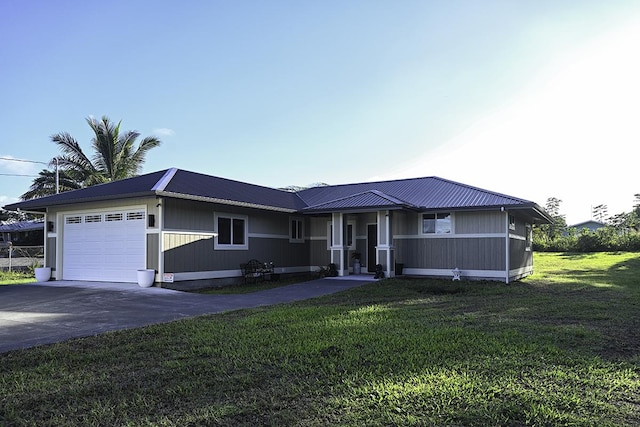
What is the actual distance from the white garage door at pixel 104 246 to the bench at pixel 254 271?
353 centimetres

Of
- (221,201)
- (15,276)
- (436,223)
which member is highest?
(221,201)

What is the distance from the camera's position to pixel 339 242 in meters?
16.9

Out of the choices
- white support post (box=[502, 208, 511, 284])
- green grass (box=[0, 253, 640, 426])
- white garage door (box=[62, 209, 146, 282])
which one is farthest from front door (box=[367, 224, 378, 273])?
green grass (box=[0, 253, 640, 426])

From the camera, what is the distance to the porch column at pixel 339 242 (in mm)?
16750

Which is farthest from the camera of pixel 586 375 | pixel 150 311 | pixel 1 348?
pixel 150 311

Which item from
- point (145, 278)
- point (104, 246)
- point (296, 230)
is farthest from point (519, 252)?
point (104, 246)

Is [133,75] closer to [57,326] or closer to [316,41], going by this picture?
[316,41]

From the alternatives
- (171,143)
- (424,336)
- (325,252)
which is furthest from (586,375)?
(171,143)

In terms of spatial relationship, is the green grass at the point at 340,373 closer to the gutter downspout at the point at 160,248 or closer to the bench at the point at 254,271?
the gutter downspout at the point at 160,248

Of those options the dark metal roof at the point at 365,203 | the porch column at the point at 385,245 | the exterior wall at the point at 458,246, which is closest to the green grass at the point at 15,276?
the dark metal roof at the point at 365,203

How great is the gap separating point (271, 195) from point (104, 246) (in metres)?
6.65

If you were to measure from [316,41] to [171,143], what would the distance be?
52.5ft

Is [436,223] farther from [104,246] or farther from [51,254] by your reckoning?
[51,254]

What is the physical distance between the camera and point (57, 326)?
7.52 meters
